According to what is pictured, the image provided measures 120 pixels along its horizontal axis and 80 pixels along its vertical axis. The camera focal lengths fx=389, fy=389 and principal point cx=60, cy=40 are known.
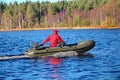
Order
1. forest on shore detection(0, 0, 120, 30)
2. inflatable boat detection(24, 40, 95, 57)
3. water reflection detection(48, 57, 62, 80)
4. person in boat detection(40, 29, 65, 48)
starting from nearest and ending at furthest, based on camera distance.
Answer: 1. water reflection detection(48, 57, 62, 80)
2. inflatable boat detection(24, 40, 95, 57)
3. person in boat detection(40, 29, 65, 48)
4. forest on shore detection(0, 0, 120, 30)

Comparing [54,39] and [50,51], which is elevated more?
[54,39]

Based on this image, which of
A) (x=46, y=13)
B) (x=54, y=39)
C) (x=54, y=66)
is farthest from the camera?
(x=46, y=13)

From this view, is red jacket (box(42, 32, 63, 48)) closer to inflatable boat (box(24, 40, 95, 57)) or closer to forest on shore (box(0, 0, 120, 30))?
inflatable boat (box(24, 40, 95, 57))

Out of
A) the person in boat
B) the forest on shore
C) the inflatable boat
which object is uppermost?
the forest on shore

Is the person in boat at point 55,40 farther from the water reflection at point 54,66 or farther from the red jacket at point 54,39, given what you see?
the water reflection at point 54,66

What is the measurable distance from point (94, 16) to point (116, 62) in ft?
492

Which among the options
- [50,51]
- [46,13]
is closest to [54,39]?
[50,51]

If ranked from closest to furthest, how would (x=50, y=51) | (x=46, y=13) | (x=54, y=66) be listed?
(x=54, y=66) → (x=50, y=51) → (x=46, y=13)

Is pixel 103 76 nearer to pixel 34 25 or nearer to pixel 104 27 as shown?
pixel 104 27

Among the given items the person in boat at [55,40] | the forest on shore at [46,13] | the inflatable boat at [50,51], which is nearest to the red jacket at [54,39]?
the person in boat at [55,40]

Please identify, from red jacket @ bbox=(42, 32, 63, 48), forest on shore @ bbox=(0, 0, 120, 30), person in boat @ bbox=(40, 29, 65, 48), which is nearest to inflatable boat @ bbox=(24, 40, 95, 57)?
person in boat @ bbox=(40, 29, 65, 48)

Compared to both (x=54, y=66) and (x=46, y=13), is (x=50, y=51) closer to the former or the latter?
(x=54, y=66)

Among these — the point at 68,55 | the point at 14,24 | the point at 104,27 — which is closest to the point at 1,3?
the point at 14,24

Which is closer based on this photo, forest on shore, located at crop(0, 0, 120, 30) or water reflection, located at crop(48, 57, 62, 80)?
water reflection, located at crop(48, 57, 62, 80)
